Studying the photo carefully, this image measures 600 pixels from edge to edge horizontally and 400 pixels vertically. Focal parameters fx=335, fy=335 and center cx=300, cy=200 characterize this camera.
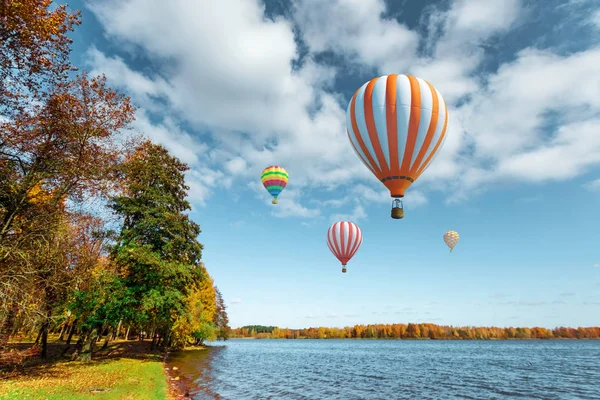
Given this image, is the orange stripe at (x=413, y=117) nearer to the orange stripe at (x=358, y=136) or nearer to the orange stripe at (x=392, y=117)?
the orange stripe at (x=392, y=117)

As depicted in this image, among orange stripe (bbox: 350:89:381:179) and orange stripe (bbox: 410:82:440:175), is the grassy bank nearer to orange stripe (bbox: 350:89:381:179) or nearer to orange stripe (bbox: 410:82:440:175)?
orange stripe (bbox: 350:89:381:179)

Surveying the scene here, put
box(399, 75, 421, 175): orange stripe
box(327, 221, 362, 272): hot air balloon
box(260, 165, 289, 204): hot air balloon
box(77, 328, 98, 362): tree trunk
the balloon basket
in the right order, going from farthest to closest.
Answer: box(260, 165, 289, 204): hot air balloon → box(327, 221, 362, 272): hot air balloon → box(77, 328, 98, 362): tree trunk → the balloon basket → box(399, 75, 421, 175): orange stripe

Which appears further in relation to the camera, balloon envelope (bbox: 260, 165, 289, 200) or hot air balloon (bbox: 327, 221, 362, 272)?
balloon envelope (bbox: 260, 165, 289, 200)

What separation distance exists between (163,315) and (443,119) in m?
22.6

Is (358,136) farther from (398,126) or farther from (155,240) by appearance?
(155,240)

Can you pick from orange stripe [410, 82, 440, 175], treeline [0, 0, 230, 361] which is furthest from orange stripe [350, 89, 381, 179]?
treeline [0, 0, 230, 361]

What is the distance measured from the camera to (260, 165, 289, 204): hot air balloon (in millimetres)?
42750

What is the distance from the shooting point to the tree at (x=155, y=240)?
23083 mm

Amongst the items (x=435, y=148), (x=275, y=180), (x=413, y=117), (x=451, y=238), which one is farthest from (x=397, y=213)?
(x=451, y=238)

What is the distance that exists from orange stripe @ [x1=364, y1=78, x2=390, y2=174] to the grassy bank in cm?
1688

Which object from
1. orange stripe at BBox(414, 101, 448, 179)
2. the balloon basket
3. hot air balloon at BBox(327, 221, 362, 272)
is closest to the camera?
orange stripe at BBox(414, 101, 448, 179)

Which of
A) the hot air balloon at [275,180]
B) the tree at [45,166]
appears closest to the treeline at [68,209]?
the tree at [45,166]

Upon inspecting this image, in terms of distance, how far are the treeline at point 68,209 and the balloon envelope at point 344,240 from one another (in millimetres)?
18371

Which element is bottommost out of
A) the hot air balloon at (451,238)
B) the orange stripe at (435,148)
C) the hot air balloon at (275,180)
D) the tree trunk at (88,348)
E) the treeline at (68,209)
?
the tree trunk at (88,348)
